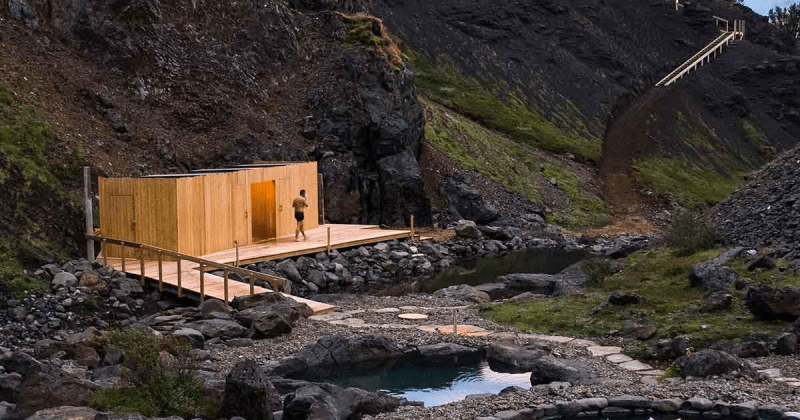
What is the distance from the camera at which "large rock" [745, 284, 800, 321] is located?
2016 cm

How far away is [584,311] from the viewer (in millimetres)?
24062

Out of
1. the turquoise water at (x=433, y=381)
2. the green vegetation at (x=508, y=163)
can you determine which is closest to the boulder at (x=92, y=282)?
the turquoise water at (x=433, y=381)

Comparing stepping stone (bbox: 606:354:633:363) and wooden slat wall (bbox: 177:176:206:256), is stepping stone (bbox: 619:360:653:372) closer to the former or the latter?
stepping stone (bbox: 606:354:633:363)

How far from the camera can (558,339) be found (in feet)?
71.6

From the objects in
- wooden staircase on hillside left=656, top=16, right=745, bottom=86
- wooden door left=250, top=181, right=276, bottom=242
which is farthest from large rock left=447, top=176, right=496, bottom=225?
wooden staircase on hillside left=656, top=16, right=745, bottom=86

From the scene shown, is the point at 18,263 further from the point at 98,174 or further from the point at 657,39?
the point at 657,39

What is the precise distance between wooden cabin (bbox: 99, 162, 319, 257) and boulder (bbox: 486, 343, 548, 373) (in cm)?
1317

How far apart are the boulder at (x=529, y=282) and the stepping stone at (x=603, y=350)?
1082 cm

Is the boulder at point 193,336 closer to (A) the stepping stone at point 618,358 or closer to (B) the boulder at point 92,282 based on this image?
(B) the boulder at point 92,282

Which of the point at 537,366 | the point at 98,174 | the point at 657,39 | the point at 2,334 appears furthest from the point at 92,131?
the point at 657,39

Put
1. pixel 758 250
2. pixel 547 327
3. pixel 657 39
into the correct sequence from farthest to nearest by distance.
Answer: pixel 657 39 → pixel 758 250 → pixel 547 327

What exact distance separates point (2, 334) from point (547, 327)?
1340 cm

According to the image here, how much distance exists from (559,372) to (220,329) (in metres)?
8.42

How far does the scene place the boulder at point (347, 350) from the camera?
66.1 ft
